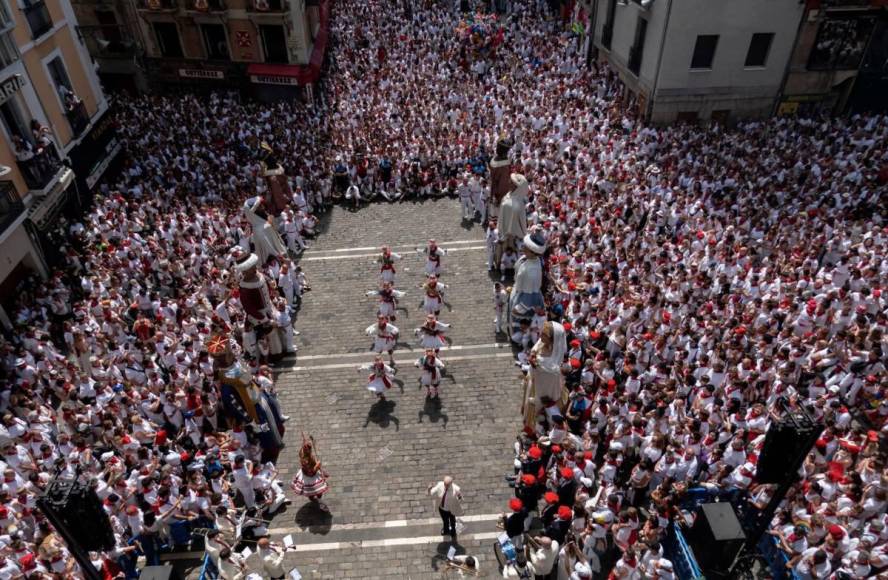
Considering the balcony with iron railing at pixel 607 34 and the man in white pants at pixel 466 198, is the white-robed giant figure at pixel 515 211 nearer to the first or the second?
the man in white pants at pixel 466 198

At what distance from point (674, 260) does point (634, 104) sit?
13580 mm

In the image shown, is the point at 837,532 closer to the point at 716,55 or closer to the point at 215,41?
the point at 716,55

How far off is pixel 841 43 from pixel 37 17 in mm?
30657

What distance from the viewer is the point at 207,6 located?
28.7 m

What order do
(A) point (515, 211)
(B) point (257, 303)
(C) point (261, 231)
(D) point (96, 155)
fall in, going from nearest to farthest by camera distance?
(B) point (257, 303) < (C) point (261, 231) < (A) point (515, 211) < (D) point (96, 155)

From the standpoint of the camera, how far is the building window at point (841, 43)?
80.3 ft

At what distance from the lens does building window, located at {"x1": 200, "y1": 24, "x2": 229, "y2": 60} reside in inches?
1188

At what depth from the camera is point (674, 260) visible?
53.8ft

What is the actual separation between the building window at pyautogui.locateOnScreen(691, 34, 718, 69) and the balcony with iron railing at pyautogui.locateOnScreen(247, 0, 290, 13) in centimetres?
1871

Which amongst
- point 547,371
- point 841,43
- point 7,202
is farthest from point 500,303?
point 841,43

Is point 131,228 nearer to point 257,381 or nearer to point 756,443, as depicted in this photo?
point 257,381

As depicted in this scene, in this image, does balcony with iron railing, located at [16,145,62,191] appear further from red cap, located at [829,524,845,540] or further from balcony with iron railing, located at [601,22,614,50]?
balcony with iron railing, located at [601,22,614,50]

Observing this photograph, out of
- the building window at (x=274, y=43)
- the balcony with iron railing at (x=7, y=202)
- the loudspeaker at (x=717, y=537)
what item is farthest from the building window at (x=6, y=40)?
the loudspeaker at (x=717, y=537)

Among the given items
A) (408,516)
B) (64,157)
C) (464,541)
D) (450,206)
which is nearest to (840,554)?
(464,541)
